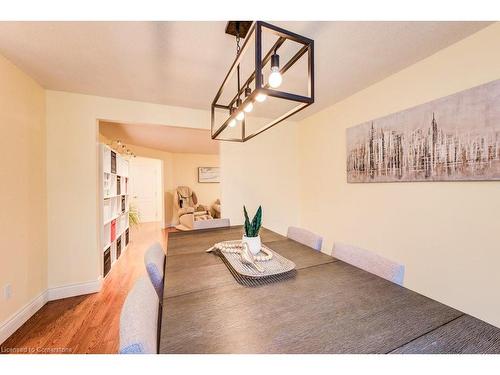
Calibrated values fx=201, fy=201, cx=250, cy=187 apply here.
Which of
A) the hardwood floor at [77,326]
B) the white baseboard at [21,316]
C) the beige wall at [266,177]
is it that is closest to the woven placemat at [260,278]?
the hardwood floor at [77,326]

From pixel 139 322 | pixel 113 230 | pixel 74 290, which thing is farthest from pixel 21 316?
pixel 139 322

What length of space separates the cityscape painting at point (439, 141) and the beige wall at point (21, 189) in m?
3.25

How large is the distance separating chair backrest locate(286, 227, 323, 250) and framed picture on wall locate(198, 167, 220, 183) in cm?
506

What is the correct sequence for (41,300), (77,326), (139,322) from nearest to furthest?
(139,322) < (77,326) < (41,300)

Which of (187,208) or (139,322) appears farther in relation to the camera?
(187,208)

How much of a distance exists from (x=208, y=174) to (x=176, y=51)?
16.9 ft

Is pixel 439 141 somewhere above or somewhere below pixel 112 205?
above

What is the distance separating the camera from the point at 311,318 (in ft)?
2.35

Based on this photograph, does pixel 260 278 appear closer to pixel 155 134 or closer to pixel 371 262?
pixel 371 262

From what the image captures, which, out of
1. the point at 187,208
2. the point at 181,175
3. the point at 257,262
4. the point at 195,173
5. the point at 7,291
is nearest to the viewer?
the point at 257,262

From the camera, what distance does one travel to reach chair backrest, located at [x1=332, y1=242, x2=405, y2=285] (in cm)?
101

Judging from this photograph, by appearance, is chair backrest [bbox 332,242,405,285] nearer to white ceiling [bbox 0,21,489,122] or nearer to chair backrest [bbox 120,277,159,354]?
chair backrest [bbox 120,277,159,354]
